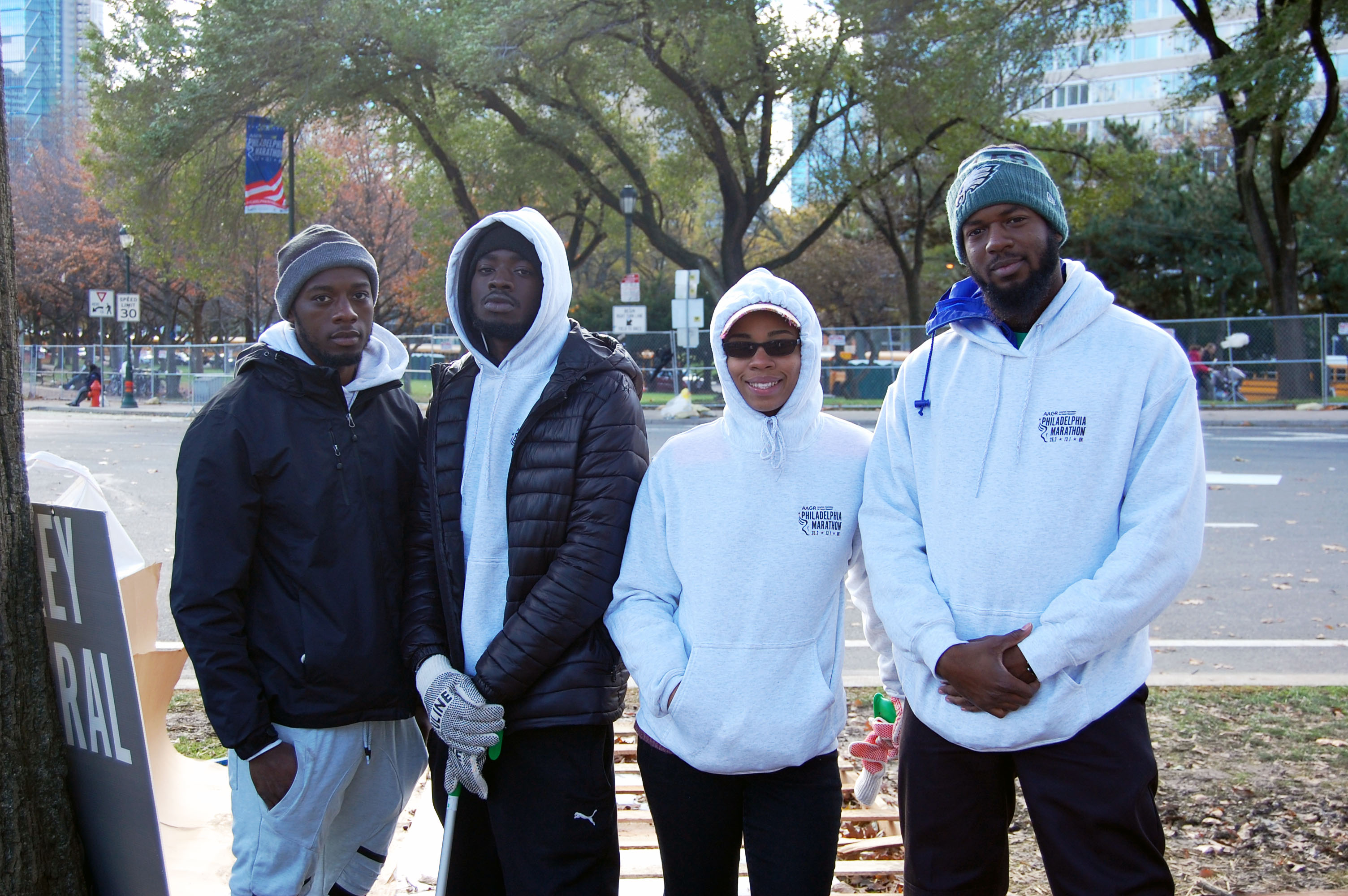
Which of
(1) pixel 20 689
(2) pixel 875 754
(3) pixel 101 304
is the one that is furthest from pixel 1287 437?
(3) pixel 101 304

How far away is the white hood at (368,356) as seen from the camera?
281 cm

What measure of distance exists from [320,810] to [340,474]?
0.87m

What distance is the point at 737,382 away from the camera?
2646mm

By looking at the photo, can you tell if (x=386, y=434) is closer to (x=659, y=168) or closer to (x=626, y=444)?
(x=626, y=444)

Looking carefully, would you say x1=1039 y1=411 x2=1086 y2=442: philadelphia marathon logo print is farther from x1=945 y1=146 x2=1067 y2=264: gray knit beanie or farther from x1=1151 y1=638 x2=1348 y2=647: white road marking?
x1=1151 y1=638 x2=1348 y2=647: white road marking

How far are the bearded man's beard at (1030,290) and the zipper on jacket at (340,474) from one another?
1.69 meters

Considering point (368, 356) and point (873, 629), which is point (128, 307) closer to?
point (368, 356)

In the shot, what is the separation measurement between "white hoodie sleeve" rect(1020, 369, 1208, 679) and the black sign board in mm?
2105

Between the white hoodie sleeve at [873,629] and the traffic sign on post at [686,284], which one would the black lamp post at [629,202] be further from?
the white hoodie sleeve at [873,629]

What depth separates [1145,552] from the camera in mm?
2246

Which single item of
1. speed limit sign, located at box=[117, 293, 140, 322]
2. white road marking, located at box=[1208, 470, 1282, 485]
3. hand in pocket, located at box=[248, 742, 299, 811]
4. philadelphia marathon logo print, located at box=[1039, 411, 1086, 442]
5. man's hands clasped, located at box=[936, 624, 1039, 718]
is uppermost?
speed limit sign, located at box=[117, 293, 140, 322]

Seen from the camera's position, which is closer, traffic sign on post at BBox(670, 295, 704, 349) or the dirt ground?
the dirt ground

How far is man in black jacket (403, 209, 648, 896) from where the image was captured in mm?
2582

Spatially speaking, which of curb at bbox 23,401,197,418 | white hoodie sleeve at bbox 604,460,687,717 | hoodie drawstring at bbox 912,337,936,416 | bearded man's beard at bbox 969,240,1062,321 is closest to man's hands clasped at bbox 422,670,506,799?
white hoodie sleeve at bbox 604,460,687,717
